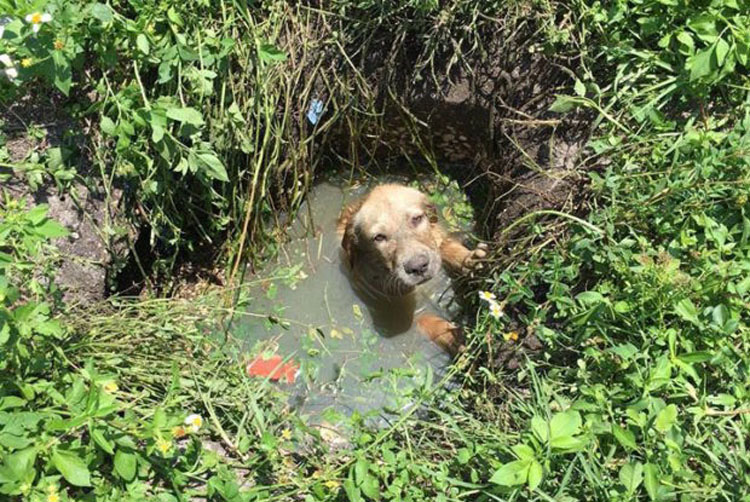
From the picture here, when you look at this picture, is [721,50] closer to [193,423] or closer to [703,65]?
[703,65]

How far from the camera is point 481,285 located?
153 inches

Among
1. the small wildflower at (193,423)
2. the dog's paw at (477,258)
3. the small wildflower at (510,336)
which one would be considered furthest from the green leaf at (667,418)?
the small wildflower at (193,423)

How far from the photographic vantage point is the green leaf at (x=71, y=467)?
7.64 ft

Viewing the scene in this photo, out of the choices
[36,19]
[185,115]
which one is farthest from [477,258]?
[36,19]

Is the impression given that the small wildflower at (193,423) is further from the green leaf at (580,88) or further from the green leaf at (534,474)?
the green leaf at (580,88)

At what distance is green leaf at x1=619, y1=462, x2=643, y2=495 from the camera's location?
92.9 inches

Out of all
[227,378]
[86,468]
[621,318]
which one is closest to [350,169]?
[227,378]

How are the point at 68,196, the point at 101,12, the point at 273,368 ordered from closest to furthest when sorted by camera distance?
the point at 101,12 → the point at 68,196 → the point at 273,368

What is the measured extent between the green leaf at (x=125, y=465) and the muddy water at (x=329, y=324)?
137cm

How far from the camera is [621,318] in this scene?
283cm

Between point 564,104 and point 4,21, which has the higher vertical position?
point 4,21

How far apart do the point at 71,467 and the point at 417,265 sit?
215cm

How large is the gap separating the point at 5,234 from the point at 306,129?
82.3 inches

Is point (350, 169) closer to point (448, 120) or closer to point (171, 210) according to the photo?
point (448, 120)
